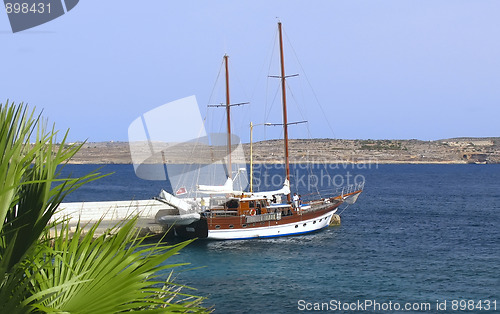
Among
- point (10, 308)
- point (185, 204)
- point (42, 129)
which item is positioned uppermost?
point (42, 129)

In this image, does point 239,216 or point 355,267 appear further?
point 239,216

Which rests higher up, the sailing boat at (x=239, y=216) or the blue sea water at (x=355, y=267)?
the sailing boat at (x=239, y=216)

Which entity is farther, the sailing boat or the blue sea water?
the sailing boat

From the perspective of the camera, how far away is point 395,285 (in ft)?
91.6

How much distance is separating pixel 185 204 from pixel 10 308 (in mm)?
37984

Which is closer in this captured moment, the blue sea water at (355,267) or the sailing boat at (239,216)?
the blue sea water at (355,267)

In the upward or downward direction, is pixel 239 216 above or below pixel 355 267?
above

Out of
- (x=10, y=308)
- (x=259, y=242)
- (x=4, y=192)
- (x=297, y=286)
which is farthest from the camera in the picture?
(x=259, y=242)

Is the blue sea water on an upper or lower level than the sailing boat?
lower

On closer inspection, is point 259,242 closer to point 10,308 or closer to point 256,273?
point 256,273

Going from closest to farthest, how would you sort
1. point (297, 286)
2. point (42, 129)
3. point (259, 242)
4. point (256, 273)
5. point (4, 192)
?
point (4, 192), point (42, 129), point (297, 286), point (256, 273), point (259, 242)

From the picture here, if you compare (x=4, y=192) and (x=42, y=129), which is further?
(x=42, y=129)

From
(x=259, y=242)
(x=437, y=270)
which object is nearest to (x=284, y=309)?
(x=437, y=270)

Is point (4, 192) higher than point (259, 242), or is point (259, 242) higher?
point (4, 192)
